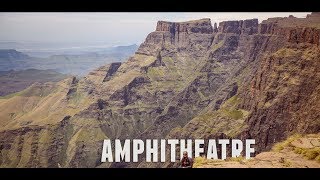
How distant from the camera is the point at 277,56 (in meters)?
48.0

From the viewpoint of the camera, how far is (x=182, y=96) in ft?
215

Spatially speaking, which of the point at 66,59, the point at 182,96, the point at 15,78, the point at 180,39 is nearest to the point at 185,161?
the point at 66,59

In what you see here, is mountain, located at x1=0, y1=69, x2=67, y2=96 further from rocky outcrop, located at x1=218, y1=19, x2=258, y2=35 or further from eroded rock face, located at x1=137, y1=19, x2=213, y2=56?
eroded rock face, located at x1=137, y1=19, x2=213, y2=56

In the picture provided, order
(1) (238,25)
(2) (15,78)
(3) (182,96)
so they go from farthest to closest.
Answer: (3) (182,96) < (1) (238,25) < (2) (15,78)

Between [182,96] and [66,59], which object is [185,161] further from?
[182,96]

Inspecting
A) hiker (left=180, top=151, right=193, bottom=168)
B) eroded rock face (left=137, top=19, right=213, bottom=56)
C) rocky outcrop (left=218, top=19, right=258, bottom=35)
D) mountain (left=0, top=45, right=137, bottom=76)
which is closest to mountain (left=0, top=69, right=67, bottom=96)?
mountain (left=0, top=45, right=137, bottom=76)

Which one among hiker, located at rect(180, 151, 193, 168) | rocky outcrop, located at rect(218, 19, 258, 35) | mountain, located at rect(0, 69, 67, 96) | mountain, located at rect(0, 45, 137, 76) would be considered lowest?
hiker, located at rect(180, 151, 193, 168)

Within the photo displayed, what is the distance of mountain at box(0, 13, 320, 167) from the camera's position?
1444 inches

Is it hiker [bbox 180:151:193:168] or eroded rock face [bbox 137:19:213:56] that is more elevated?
hiker [bbox 180:151:193:168]

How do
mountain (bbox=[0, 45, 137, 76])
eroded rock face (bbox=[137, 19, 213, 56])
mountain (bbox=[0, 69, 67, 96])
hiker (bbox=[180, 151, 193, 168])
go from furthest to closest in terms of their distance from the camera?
eroded rock face (bbox=[137, 19, 213, 56]) < mountain (bbox=[0, 69, 67, 96]) < mountain (bbox=[0, 45, 137, 76]) < hiker (bbox=[180, 151, 193, 168])

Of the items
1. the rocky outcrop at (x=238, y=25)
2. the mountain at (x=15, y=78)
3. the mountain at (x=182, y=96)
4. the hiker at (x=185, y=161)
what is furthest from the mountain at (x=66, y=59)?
the hiker at (x=185, y=161)

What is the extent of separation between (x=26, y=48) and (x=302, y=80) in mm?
26519

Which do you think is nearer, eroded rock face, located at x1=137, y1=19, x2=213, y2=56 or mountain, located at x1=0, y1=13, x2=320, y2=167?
mountain, located at x1=0, y1=13, x2=320, y2=167
